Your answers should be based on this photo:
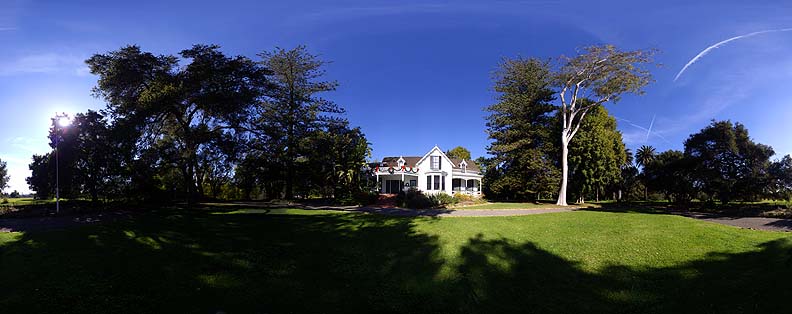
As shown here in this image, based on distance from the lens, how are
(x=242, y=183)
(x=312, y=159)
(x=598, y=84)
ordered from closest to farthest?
(x=598, y=84), (x=312, y=159), (x=242, y=183)

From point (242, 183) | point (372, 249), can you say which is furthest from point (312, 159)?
point (372, 249)

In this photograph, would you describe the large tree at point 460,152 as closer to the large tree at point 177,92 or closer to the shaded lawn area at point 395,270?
the large tree at point 177,92

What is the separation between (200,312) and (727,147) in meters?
31.8

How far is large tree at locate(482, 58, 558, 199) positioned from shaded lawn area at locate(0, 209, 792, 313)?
68.5 feet

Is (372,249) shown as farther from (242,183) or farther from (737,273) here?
(242,183)

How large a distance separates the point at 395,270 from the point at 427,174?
3010cm

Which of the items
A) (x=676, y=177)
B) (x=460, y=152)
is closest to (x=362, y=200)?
(x=676, y=177)

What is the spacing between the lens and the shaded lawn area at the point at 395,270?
6.31 m

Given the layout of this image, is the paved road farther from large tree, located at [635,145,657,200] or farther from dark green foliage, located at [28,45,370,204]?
large tree, located at [635,145,657,200]

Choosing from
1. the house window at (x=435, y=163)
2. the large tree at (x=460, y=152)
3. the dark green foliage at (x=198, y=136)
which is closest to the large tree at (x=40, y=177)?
the dark green foliage at (x=198, y=136)

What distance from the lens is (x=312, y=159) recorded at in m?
31.8

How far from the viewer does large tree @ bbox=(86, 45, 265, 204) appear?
21.3 meters

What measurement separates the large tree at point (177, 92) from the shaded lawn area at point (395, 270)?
1205cm

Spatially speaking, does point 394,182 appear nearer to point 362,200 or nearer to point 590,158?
point 362,200
